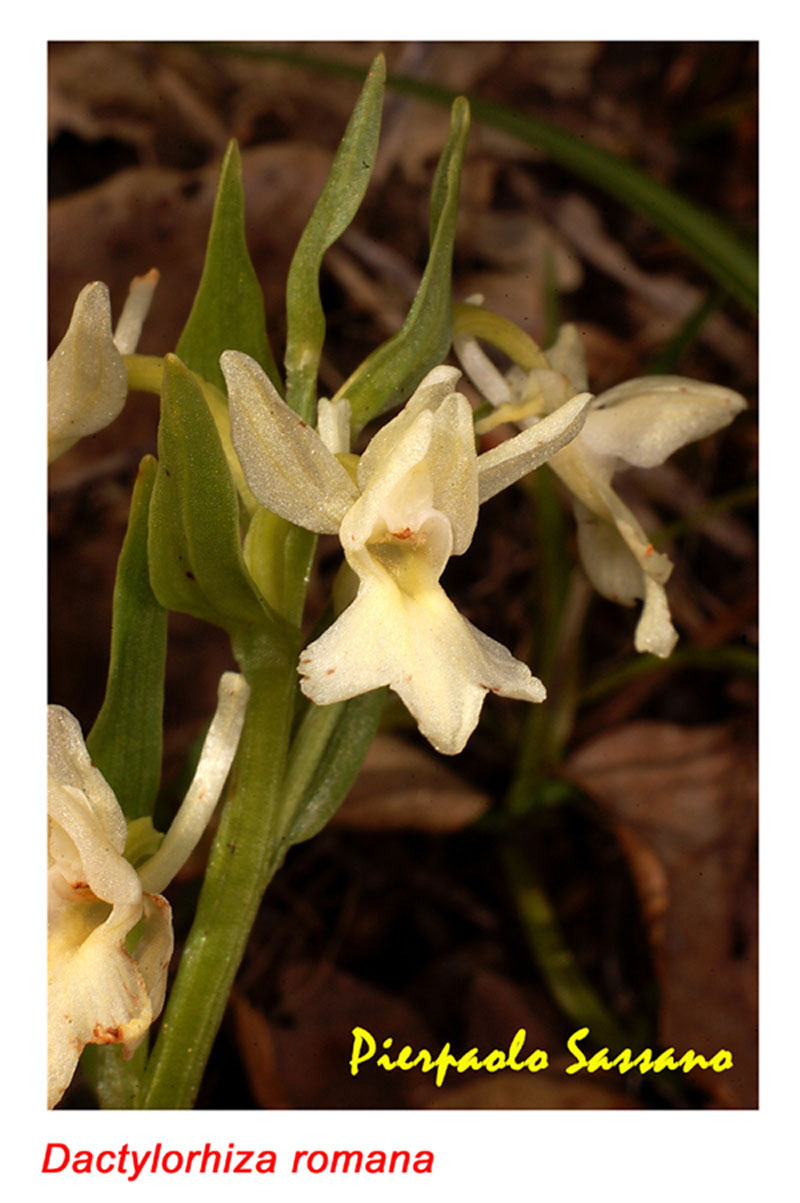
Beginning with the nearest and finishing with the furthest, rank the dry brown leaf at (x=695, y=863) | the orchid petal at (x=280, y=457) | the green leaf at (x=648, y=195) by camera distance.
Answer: the orchid petal at (x=280, y=457) < the green leaf at (x=648, y=195) < the dry brown leaf at (x=695, y=863)

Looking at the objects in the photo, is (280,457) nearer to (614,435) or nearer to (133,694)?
(133,694)

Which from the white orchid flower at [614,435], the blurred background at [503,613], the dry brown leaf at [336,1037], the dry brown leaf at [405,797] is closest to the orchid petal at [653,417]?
the white orchid flower at [614,435]

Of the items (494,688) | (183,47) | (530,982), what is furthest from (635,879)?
(183,47)

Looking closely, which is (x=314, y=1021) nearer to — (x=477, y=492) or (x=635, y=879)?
(x=635, y=879)

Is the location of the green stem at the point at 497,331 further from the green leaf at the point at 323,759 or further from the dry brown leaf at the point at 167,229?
the dry brown leaf at the point at 167,229

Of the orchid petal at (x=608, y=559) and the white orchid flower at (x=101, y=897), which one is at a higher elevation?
the orchid petal at (x=608, y=559)

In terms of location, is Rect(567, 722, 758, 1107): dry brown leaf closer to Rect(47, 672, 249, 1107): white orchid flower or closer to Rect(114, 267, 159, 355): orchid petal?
Rect(47, 672, 249, 1107): white orchid flower

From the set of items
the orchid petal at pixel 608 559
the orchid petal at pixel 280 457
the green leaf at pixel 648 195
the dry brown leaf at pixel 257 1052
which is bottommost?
the dry brown leaf at pixel 257 1052
